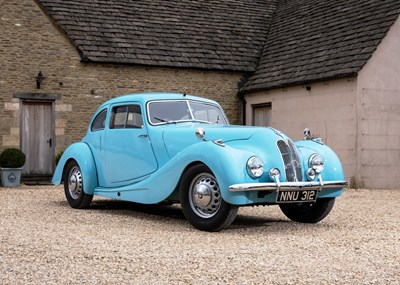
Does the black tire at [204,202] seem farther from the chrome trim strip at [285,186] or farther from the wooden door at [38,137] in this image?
the wooden door at [38,137]

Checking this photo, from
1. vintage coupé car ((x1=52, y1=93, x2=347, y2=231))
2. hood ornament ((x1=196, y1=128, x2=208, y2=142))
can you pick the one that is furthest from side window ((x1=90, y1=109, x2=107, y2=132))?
hood ornament ((x1=196, y1=128, x2=208, y2=142))

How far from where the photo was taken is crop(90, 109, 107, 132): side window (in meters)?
9.22

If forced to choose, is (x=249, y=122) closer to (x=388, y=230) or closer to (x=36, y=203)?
(x=36, y=203)

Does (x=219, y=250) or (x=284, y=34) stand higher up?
(x=284, y=34)

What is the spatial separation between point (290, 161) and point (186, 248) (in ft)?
6.31

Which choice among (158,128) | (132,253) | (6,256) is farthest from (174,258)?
(158,128)

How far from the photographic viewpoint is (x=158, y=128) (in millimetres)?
8023

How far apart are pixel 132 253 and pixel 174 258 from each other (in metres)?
0.43

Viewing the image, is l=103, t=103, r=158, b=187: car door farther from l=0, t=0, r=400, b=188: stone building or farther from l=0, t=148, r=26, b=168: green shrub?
l=0, t=0, r=400, b=188: stone building

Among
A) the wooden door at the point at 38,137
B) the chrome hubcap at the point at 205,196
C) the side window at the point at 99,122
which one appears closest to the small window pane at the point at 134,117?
the side window at the point at 99,122

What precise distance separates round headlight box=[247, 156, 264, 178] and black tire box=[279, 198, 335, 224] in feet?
4.34

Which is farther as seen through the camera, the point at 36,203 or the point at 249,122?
the point at 249,122

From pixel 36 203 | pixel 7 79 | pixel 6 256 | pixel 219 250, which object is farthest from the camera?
pixel 7 79

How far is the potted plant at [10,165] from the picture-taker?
14273 millimetres
